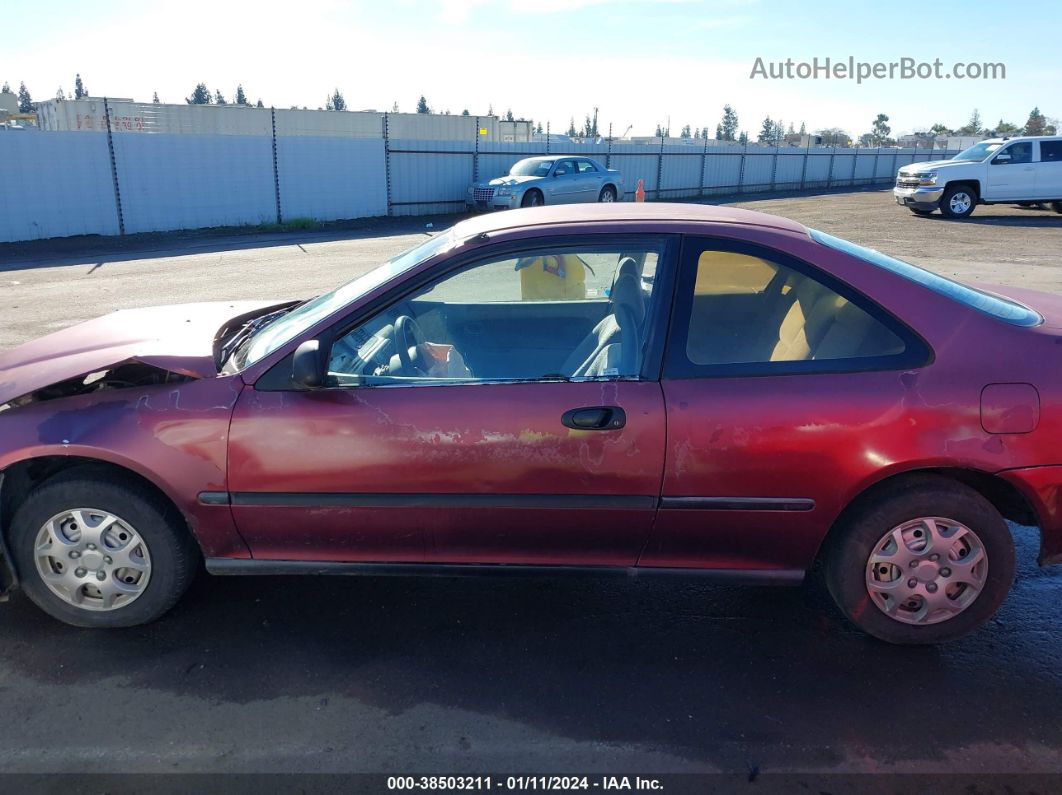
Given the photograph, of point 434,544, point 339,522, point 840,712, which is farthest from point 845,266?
point 339,522

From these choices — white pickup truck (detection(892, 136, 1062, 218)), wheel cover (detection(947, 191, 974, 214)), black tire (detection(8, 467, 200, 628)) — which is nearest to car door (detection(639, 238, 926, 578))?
black tire (detection(8, 467, 200, 628))

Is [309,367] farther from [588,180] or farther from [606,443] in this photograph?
[588,180]

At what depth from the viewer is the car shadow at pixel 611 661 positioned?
2.77 metres

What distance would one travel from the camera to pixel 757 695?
115 inches

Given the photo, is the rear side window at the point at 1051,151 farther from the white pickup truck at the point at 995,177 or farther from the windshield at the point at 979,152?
the windshield at the point at 979,152

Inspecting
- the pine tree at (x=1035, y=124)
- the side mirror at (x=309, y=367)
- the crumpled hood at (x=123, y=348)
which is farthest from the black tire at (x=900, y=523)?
the pine tree at (x=1035, y=124)

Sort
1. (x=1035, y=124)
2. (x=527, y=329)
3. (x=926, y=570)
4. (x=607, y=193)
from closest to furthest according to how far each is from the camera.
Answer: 1. (x=926, y=570)
2. (x=527, y=329)
3. (x=607, y=193)
4. (x=1035, y=124)

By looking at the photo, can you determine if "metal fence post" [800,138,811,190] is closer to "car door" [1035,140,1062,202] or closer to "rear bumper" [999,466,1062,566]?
"car door" [1035,140,1062,202]

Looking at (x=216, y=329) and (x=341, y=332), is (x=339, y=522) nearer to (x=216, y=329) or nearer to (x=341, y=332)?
(x=341, y=332)

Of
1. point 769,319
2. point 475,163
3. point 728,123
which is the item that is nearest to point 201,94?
point 728,123

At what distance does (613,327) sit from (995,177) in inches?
863

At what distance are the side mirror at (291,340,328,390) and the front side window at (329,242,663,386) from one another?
0.34 ft

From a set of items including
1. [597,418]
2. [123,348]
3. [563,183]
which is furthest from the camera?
[563,183]

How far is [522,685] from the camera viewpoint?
2.96 meters
